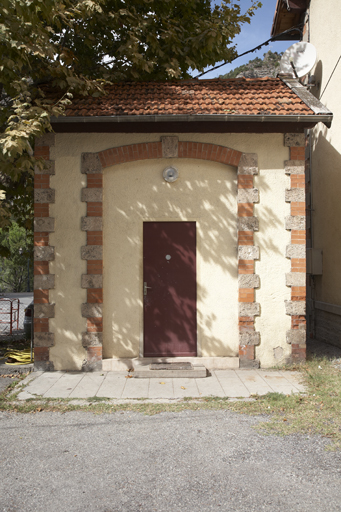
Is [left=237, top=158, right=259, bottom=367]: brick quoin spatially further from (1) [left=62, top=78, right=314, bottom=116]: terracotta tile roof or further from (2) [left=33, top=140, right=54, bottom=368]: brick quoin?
(2) [left=33, top=140, right=54, bottom=368]: brick quoin

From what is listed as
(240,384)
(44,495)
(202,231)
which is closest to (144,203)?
(202,231)

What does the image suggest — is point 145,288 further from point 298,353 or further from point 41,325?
point 298,353

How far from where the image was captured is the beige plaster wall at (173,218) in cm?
634

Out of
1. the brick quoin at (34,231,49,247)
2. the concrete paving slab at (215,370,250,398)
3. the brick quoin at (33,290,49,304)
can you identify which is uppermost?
the brick quoin at (34,231,49,247)

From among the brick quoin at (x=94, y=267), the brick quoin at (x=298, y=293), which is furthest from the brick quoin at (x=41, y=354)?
the brick quoin at (x=298, y=293)

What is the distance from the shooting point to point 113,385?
5.52m

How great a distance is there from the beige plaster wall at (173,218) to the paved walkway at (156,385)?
0.42 metres

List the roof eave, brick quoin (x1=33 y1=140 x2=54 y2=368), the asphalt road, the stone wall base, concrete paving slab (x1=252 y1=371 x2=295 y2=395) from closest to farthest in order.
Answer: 1. the asphalt road
2. concrete paving slab (x1=252 y1=371 x2=295 y2=395)
3. the roof eave
4. brick quoin (x1=33 y1=140 x2=54 y2=368)
5. the stone wall base

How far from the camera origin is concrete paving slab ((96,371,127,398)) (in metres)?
5.17

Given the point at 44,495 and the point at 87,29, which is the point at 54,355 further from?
the point at 87,29

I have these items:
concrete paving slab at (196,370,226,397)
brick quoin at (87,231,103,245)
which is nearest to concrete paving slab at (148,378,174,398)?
concrete paving slab at (196,370,226,397)

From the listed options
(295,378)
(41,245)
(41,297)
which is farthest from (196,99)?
(295,378)

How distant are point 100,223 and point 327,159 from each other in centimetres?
529

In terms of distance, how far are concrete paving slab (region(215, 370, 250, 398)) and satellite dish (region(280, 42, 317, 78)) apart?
20.0 feet
